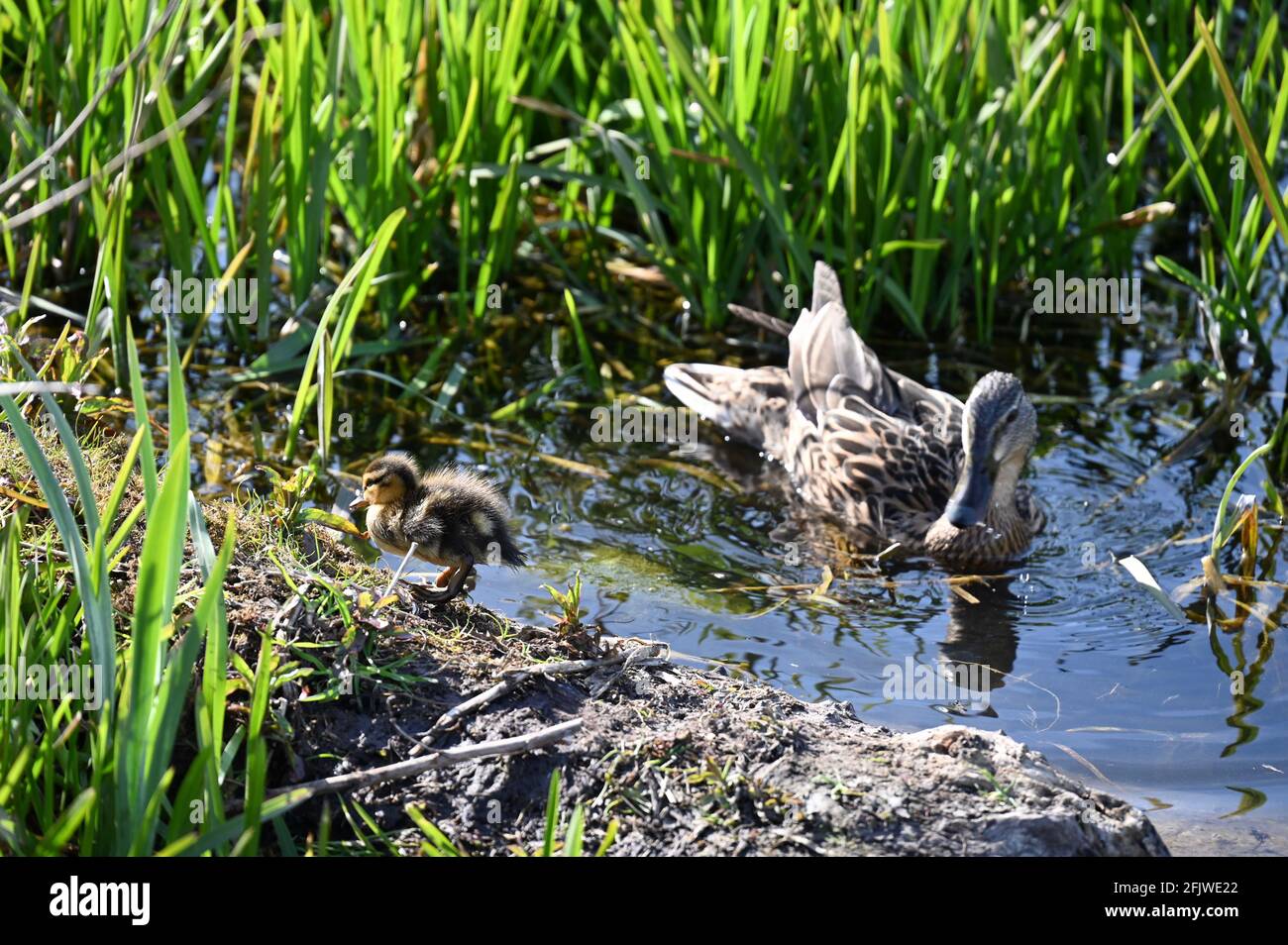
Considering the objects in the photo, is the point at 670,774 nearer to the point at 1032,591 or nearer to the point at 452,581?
the point at 452,581

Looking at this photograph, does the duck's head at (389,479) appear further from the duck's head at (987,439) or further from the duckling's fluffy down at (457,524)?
the duck's head at (987,439)

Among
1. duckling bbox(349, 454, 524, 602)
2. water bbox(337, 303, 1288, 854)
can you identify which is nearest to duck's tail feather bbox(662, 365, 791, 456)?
water bbox(337, 303, 1288, 854)

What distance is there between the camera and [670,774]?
11.1ft

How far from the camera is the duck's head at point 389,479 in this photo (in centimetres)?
448

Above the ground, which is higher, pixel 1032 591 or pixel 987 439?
pixel 987 439

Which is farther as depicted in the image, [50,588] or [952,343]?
[952,343]

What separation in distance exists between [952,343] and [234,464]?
3.43 m

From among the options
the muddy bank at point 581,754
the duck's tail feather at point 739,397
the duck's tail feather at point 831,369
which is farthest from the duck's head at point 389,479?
the duck's tail feather at point 831,369

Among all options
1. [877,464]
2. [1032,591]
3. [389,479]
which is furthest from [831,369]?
[389,479]

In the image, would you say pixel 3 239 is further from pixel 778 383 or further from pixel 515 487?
pixel 778 383

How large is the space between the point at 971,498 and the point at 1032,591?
437 millimetres
